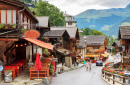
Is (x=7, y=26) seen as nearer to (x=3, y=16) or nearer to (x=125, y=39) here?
(x=3, y=16)

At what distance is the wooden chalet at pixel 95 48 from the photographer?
67.1m

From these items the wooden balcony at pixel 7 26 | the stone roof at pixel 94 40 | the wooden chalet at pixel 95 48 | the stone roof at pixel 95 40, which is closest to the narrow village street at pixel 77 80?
the wooden balcony at pixel 7 26

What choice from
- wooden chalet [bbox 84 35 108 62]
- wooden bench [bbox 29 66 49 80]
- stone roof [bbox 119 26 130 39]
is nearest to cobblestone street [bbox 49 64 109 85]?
wooden bench [bbox 29 66 49 80]

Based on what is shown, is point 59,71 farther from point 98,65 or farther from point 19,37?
point 98,65

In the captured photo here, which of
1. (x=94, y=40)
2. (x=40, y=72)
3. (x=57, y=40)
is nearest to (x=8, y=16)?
(x=40, y=72)

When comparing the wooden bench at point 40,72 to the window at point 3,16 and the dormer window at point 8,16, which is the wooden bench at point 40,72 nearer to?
the dormer window at point 8,16

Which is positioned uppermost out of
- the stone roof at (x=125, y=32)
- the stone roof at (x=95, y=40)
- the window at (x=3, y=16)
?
Answer: the window at (x=3, y=16)

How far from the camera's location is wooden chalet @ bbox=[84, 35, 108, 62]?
67125 millimetres

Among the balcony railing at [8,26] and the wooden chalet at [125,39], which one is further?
the wooden chalet at [125,39]

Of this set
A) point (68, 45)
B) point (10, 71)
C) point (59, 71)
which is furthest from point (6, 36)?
point (68, 45)

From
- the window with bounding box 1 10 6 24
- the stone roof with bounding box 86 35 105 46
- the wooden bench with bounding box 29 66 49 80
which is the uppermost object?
the window with bounding box 1 10 6 24

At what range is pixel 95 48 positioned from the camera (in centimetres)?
7269

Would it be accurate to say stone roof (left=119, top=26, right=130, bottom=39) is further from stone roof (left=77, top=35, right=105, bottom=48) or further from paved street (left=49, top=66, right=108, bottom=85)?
stone roof (left=77, top=35, right=105, bottom=48)

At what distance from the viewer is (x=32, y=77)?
1705cm
